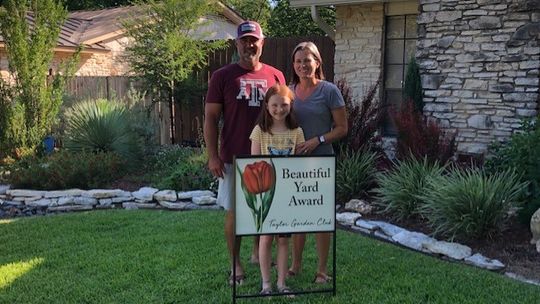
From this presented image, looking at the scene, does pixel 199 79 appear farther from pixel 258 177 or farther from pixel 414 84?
pixel 258 177

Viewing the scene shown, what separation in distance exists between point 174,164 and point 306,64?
4.48 metres

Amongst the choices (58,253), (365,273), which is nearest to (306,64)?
(365,273)

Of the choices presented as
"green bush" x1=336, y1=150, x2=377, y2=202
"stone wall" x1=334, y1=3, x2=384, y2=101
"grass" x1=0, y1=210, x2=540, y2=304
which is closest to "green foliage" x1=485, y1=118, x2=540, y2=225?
"grass" x1=0, y1=210, x2=540, y2=304

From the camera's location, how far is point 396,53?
29.1 feet

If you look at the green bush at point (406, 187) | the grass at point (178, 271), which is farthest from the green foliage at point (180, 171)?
the green bush at point (406, 187)

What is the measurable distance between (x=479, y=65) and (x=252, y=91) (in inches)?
190

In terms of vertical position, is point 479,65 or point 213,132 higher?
point 479,65

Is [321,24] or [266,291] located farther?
[321,24]

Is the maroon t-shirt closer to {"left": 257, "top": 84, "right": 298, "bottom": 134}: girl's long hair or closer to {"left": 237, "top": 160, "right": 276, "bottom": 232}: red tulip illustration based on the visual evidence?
{"left": 257, "top": 84, "right": 298, "bottom": 134}: girl's long hair

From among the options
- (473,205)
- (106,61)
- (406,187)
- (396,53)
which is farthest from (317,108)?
(106,61)

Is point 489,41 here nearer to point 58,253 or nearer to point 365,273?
point 365,273

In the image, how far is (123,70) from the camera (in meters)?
14.8

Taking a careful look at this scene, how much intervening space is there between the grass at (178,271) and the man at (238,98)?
0.59m

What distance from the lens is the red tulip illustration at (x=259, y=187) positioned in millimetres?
3508
